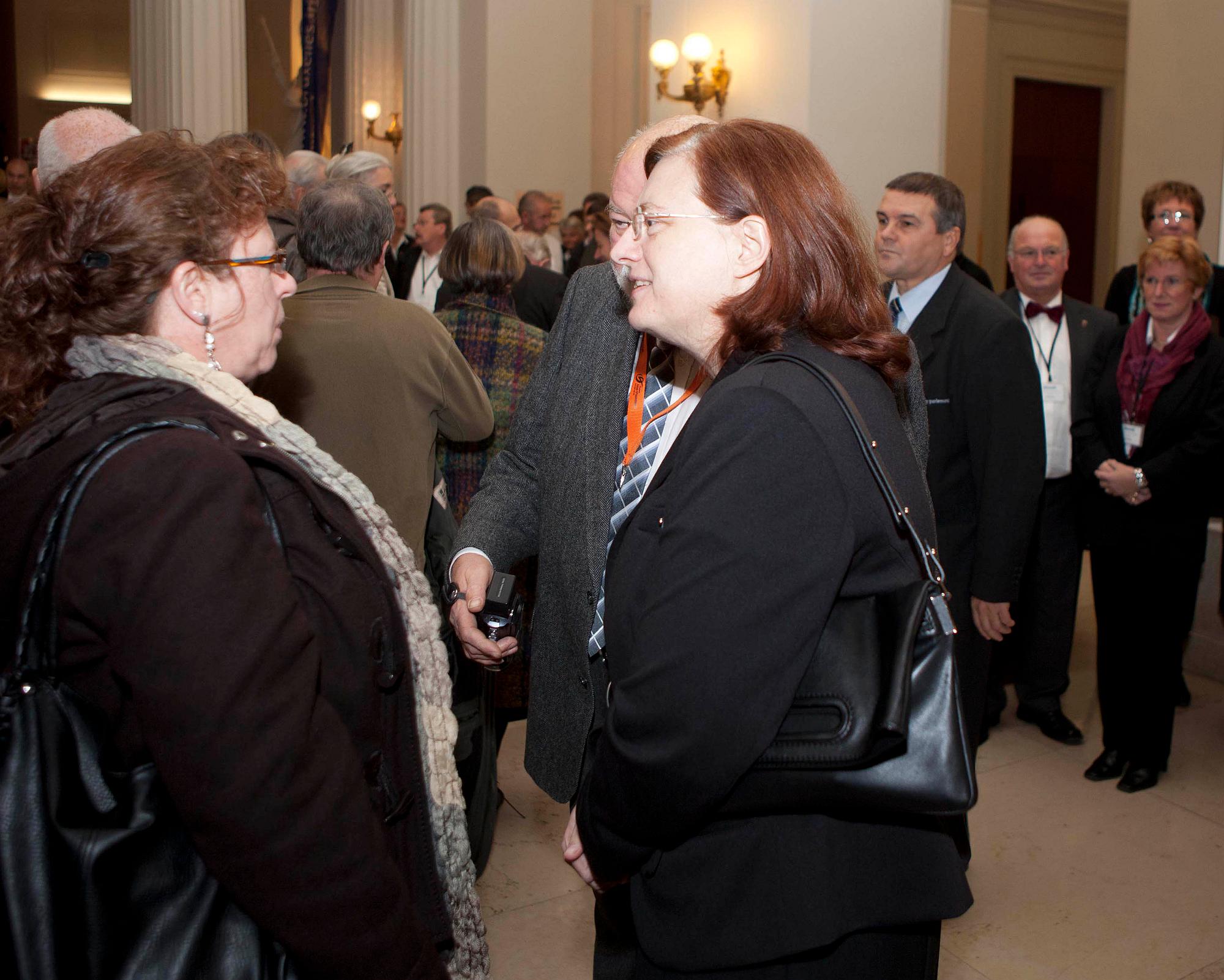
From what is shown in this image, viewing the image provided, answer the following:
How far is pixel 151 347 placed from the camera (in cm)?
129

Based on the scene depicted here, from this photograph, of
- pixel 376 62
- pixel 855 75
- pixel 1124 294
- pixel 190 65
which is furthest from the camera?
pixel 376 62

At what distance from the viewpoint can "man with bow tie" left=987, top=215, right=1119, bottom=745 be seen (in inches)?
158

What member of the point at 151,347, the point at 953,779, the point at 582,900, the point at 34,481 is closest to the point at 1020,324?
the point at 582,900

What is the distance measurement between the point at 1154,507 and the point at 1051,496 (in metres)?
0.49

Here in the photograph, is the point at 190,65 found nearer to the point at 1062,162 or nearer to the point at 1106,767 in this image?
the point at 1106,767

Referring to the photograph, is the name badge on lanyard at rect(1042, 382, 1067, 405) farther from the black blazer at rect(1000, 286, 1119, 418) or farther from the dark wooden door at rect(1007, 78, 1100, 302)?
the dark wooden door at rect(1007, 78, 1100, 302)

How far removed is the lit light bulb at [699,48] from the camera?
6.44 m

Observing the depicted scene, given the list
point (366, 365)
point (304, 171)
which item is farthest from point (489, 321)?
point (304, 171)

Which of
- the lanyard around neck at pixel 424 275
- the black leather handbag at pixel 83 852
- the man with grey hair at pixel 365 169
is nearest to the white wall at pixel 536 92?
the lanyard around neck at pixel 424 275

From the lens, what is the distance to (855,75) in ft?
19.5

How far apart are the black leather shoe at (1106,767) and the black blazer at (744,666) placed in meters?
2.78

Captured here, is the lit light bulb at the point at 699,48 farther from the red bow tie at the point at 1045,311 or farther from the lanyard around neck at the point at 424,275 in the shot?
the red bow tie at the point at 1045,311

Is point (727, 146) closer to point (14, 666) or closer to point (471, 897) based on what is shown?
point (14, 666)

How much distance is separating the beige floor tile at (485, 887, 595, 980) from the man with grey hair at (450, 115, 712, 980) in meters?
0.99
